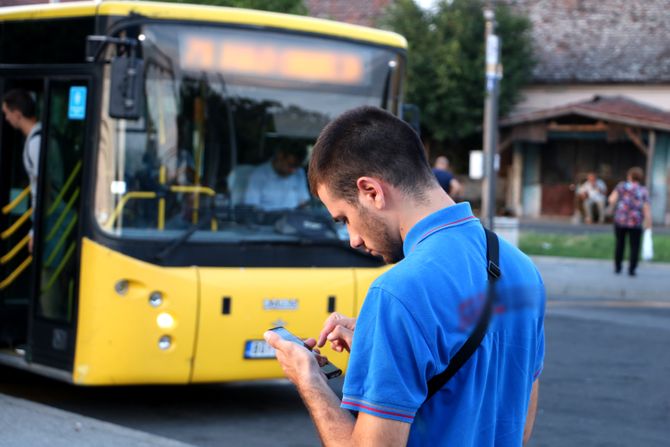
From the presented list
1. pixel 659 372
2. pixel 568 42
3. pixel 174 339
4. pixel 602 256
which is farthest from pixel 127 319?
pixel 568 42

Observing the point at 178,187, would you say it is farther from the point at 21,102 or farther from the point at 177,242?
the point at 21,102

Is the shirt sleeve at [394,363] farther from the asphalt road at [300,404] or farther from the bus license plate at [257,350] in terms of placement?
the bus license plate at [257,350]

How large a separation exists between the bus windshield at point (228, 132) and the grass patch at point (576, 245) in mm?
16809

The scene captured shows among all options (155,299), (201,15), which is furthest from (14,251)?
(201,15)

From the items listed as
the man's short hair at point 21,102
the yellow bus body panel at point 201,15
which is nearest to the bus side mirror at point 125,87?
the yellow bus body panel at point 201,15

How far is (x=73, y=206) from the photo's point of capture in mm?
8438

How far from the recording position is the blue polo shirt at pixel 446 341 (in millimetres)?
2367

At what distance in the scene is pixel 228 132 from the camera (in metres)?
8.60

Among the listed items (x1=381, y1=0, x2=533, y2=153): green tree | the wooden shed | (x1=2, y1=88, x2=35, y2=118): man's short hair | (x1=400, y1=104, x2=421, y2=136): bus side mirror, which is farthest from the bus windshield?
(x1=381, y1=0, x2=533, y2=153): green tree

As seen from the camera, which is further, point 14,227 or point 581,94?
point 581,94

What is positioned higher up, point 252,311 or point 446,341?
point 446,341

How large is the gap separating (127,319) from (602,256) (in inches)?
737

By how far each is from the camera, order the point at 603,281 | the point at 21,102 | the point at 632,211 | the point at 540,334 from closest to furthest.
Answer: the point at 540,334
the point at 21,102
the point at 603,281
the point at 632,211

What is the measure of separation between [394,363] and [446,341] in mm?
119
